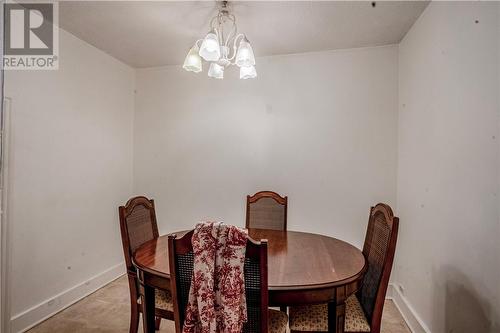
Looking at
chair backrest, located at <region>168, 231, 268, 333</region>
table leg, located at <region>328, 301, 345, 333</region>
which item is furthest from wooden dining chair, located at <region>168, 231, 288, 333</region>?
table leg, located at <region>328, 301, 345, 333</region>

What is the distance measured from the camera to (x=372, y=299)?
1.51 m

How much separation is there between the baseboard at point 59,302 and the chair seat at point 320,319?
2.08 m

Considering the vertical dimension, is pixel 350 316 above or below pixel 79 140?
below

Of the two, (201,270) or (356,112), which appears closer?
(201,270)

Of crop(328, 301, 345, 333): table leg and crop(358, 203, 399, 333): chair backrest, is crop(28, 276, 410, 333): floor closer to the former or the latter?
crop(358, 203, 399, 333): chair backrest

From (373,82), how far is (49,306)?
3.57m

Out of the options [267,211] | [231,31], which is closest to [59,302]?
[267,211]

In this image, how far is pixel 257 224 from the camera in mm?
2471

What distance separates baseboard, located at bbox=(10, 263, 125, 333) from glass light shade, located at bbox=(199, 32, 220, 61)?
2.38 meters

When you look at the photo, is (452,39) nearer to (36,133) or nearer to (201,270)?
(201,270)

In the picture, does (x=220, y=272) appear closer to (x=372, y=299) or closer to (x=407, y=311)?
(x=372, y=299)

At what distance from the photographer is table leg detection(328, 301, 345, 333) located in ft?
4.36

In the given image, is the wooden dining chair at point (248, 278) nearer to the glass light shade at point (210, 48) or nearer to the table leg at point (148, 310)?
the table leg at point (148, 310)

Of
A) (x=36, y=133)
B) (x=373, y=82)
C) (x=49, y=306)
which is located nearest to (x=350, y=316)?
(x=373, y=82)
